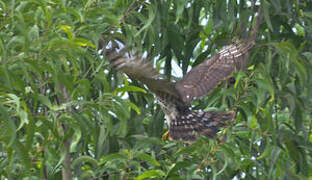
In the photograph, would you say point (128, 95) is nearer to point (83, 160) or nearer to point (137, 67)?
point (83, 160)

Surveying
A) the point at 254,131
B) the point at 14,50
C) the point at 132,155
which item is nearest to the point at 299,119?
the point at 254,131

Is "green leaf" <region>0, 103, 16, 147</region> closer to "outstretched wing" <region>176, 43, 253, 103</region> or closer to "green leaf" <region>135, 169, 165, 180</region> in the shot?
"green leaf" <region>135, 169, 165, 180</region>

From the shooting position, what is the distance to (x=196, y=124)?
147 inches

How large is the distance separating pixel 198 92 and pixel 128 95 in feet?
1.53

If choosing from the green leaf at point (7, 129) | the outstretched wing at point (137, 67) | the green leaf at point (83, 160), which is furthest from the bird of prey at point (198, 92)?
the green leaf at point (7, 129)


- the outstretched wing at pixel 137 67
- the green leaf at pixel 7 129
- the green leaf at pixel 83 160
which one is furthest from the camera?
the green leaf at pixel 83 160

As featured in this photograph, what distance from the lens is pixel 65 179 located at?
3.35 metres

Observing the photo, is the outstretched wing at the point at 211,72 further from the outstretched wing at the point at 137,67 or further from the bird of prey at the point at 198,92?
the outstretched wing at the point at 137,67

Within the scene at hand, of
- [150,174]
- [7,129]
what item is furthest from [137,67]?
[7,129]

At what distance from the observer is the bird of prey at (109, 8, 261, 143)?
3598 millimetres

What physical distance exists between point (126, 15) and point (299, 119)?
992mm

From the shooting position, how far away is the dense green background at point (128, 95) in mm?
2859

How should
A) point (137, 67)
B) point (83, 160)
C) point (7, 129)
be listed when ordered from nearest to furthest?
point (7, 129)
point (137, 67)
point (83, 160)

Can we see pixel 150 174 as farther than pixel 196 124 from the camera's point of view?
No
